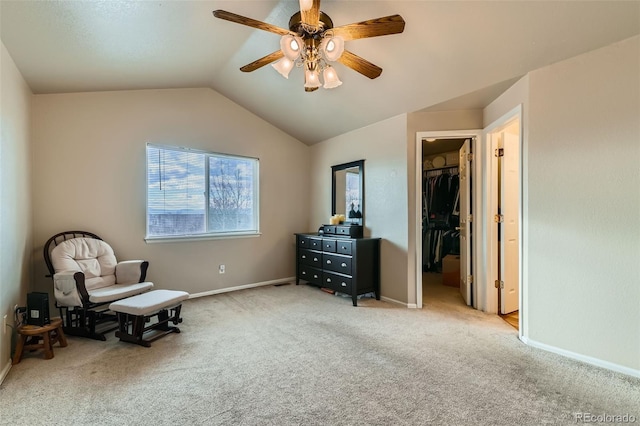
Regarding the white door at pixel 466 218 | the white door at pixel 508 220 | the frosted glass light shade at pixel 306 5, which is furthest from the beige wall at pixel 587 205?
the frosted glass light shade at pixel 306 5

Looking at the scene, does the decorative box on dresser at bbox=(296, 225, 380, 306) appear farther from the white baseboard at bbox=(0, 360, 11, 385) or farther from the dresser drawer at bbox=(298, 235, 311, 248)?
the white baseboard at bbox=(0, 360, 11, 385)

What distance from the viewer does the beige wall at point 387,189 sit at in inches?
145

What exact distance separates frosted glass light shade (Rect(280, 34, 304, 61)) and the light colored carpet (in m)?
2.20

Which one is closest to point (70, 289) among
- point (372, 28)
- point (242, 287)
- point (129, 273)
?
point (129, 273)

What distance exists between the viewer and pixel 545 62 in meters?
2.44

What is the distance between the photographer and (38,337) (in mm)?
2510

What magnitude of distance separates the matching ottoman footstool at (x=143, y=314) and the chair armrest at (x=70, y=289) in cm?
30

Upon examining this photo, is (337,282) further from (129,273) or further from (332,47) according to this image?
(332,47)

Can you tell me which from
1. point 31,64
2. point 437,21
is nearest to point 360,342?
point 437,21

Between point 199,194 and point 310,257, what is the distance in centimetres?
183

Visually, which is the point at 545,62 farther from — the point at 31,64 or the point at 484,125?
the point at 31,64

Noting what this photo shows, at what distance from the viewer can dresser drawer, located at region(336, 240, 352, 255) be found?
12.6 ft

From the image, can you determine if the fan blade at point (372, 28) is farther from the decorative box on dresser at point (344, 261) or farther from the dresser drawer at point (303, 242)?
the dresser drawer at point (303, 242)

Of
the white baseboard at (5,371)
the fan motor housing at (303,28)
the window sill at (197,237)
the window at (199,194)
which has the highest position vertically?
the fan motor housing at (303,28)
